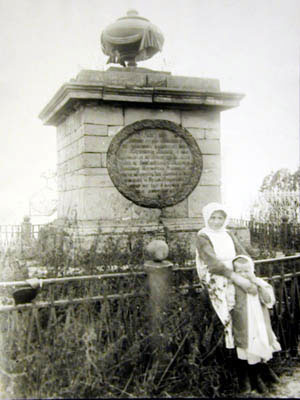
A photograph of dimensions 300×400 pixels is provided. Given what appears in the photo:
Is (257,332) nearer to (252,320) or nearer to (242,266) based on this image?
(252,320)

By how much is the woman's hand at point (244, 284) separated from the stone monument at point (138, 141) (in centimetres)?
275

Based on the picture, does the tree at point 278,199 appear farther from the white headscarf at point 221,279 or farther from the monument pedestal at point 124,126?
the white headscarf at point 221,279

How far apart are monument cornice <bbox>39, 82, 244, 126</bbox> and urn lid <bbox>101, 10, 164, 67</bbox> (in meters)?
0.99

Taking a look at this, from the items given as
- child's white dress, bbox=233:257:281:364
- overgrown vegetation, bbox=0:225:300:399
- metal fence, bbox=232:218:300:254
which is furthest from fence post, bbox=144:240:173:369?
metal fence, bbox=232:218:300:254

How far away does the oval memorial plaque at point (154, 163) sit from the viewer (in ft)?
20.9

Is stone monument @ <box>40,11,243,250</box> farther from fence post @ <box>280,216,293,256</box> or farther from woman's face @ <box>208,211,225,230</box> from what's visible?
woman's face @ <box>208,211,225,230</box>

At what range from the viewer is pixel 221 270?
11.3ft

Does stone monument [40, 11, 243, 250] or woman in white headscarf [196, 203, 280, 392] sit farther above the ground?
stone monument [40, 11, 243, 250]

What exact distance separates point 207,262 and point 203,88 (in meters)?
4.06

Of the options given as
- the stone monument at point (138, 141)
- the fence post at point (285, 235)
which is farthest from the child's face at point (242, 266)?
the fence post at point (285, 235)

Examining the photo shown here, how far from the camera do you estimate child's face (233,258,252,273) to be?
11.3ft

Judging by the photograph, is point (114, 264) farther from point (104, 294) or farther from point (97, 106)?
point (97, 106)

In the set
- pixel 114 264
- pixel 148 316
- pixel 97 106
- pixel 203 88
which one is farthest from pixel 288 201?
pixel 148 316

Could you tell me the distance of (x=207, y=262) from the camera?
11.6 ft
